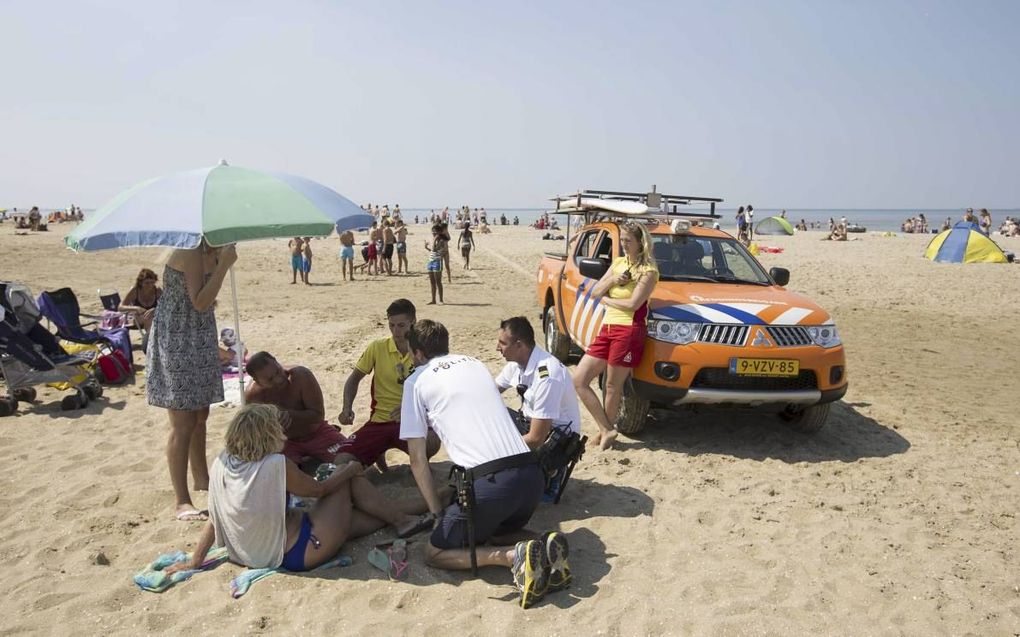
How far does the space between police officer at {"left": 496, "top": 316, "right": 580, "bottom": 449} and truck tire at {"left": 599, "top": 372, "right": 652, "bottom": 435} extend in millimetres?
1178

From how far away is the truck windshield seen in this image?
20.8 feet

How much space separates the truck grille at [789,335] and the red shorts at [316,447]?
11.2 feet

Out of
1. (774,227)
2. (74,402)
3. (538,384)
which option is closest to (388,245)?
(74,402)

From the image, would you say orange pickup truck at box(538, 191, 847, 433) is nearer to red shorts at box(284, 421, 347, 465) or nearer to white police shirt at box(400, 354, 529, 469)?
white police shirt at box(400, 354, 529, 469)

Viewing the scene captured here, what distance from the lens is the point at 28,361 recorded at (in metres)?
6.51

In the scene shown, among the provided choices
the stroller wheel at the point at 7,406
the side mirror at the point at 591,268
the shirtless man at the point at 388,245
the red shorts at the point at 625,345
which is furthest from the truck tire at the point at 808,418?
the shirtless man at the point at 388,245

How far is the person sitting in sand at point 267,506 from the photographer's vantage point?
338cm

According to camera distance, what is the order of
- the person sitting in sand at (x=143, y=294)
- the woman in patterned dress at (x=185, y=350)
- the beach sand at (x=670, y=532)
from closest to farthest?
1. the beach sand at (x=670, y=532)
2. the woman in patterned dress at (x=185, y=350)
3. the person sitting in sand at (x=143, y=294)

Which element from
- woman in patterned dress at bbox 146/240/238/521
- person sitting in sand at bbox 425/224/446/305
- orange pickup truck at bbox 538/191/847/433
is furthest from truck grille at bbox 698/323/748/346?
person sitting in sand at bbox 425/224/446/305

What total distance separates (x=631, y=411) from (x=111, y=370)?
18.4ft

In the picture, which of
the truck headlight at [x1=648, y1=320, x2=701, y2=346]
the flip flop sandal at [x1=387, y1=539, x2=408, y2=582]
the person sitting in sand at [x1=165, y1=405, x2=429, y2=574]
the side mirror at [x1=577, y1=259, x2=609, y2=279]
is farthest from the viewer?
the side mirror at [x1=577, y1=259, x2=609, y2=279]

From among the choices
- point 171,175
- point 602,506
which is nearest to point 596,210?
point 602,506

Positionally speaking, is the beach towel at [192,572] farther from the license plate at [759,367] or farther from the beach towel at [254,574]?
the license plate at [759,367]

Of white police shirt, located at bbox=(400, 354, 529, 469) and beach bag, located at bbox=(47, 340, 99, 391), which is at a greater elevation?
white police shirt, located at bbox=(400, 354, 529, 469)
